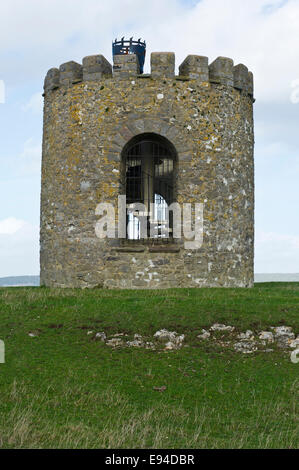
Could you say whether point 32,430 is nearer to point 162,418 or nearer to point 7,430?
point 7,430

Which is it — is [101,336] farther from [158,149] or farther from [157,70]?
[157,70]

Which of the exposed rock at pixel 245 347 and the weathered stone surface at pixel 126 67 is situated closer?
the exposed rock at pixel 245 347

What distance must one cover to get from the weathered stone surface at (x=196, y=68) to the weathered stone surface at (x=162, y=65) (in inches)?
17.8

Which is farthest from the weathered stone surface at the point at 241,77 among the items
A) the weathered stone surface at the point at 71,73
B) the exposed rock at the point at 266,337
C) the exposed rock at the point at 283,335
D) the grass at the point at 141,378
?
the exposed rock at the point at 266,337

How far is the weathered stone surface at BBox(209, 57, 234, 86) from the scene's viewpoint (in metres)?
16.6

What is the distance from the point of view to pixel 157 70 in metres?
15.9

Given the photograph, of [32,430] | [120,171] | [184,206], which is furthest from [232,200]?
[32,430]

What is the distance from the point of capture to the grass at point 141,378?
6535 millimetres

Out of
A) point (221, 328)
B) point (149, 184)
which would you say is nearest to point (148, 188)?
point (149, 184)

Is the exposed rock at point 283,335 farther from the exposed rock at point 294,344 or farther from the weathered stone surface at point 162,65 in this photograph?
the weathered stone surface at point 162,65

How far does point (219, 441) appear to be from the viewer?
20.8 ft

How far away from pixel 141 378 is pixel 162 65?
10.2 meters

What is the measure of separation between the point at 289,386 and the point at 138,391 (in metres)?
2.41
